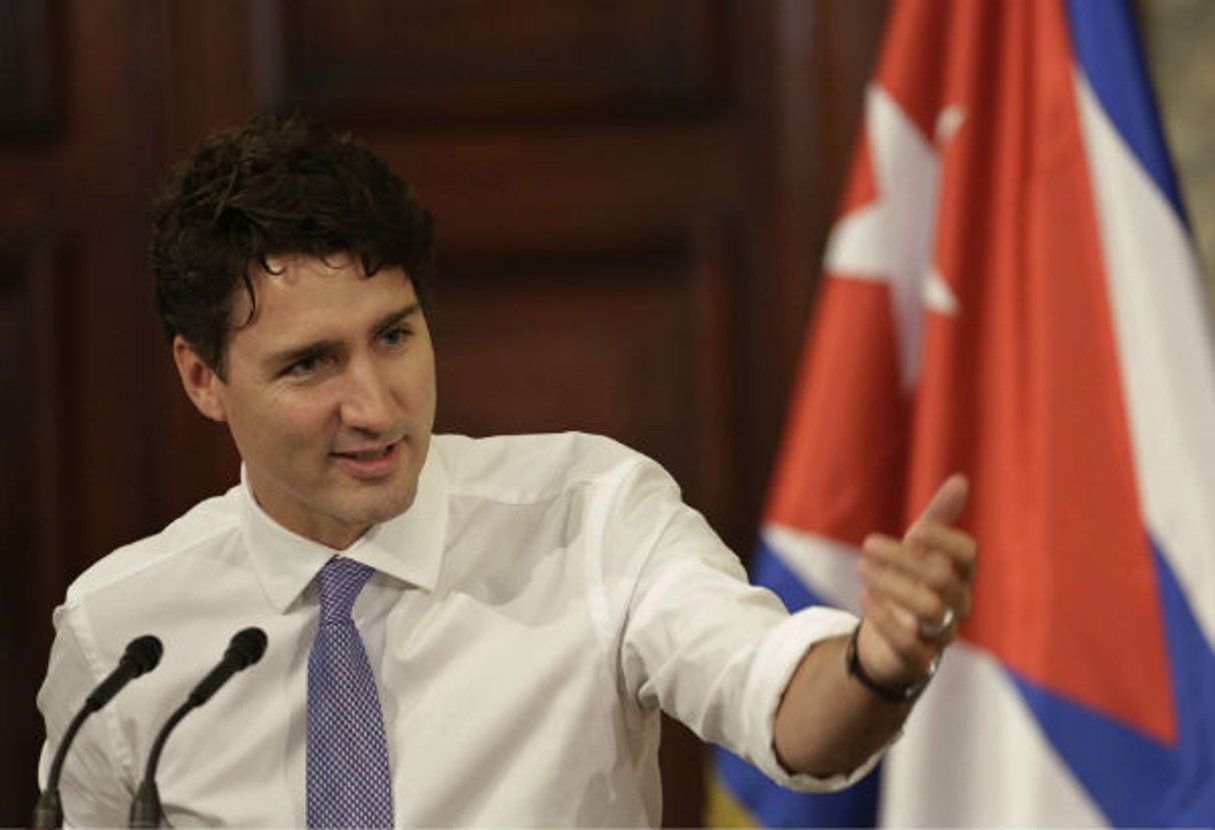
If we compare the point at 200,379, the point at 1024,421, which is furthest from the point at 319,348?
the point at 1024,421

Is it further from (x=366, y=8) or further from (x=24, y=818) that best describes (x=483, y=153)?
(x=24, y=818)

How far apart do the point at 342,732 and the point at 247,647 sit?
0.21 metres

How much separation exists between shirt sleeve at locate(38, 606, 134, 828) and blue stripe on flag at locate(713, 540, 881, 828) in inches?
38.2

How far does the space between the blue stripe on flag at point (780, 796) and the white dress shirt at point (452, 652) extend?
842 mm

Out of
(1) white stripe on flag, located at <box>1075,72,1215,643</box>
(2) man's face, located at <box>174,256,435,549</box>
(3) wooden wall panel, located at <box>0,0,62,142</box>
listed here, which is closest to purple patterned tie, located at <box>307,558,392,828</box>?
(2) man's face, located at <box>174,256,435,549</box>

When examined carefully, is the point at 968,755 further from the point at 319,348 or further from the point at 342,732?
the point at 319,348

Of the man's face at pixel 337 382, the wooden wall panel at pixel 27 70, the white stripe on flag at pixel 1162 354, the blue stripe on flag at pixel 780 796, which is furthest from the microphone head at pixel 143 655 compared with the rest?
the wooden wall panel at pixel 27 70

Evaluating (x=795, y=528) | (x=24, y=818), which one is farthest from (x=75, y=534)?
(x=795, y=528)

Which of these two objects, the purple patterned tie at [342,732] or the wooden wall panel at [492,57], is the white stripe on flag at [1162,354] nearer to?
the wooden wall panel at [492,57]

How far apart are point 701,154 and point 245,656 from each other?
5.19 ft

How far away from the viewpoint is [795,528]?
242 centimetres

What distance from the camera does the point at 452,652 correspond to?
1.57 m

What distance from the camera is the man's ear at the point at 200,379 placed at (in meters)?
1.51

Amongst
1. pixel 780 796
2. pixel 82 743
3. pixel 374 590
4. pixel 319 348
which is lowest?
pixel 780 796
